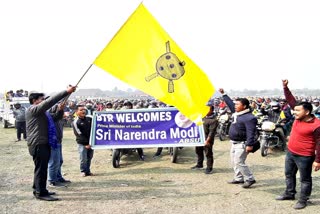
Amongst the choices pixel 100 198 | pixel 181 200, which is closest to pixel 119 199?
pixel 100 198

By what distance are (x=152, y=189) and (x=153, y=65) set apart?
2.64 m

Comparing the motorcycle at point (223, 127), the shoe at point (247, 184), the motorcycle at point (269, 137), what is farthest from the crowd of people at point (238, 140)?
the motorcycle at point (223, 127)

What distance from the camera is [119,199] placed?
19.9 feet

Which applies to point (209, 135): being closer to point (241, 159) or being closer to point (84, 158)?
point (241, 159)

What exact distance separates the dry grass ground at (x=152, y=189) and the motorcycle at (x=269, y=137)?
1.72 feet

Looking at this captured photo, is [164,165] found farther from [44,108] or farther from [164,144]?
[44,108]

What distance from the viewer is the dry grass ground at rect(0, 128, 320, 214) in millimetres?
5578

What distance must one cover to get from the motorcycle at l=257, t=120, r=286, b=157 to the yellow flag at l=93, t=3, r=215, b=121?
5099 mm

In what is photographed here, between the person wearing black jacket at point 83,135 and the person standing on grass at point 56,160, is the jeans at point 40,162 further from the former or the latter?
the person wearing black jacket at point 83,135

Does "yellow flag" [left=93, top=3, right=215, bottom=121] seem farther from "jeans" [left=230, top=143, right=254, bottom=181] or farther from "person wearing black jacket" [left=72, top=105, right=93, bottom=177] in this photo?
"person wearing black jacket" [left=72, top=105, right=93, bottom=177]

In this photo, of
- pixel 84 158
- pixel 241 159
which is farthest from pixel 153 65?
pixel 84 158

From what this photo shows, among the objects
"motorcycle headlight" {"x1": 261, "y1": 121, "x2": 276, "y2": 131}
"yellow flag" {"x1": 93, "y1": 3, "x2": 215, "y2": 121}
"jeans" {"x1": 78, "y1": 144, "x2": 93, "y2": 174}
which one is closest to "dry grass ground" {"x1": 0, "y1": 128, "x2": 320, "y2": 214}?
"jeans" {"x1": 78, "y1": 144, "x2": 93, "y2": 174}

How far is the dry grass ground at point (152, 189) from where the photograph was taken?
18.3 feet

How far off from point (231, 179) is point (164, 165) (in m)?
2.18
